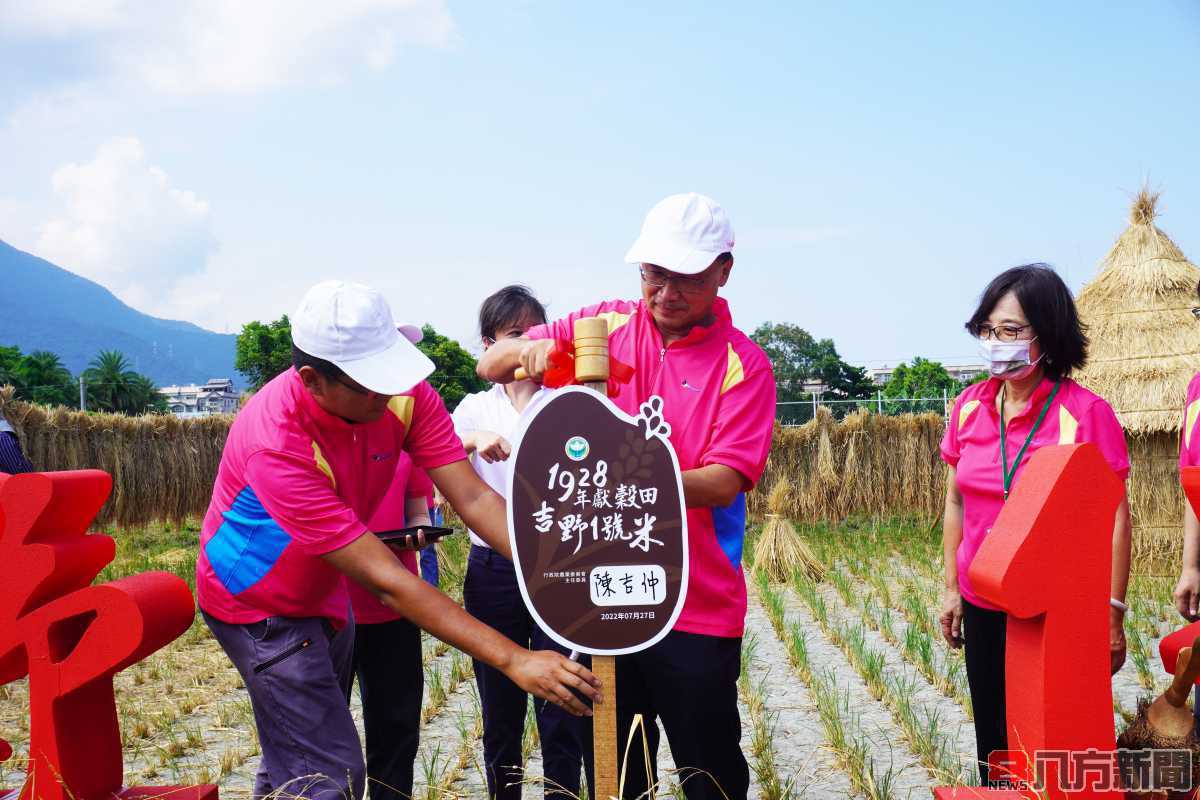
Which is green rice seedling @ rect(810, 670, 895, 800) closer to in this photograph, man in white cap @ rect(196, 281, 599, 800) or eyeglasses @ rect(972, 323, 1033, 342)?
eyeglasses @ rect(972, 323, 1033, 342)

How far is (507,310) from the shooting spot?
3.44m

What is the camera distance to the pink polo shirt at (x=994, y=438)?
2521 mm

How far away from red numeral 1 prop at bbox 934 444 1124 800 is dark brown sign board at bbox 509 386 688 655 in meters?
0.61

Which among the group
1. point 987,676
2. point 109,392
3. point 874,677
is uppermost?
point 109,392

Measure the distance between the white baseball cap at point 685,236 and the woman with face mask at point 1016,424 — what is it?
0.99 metres

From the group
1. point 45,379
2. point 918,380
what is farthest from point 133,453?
point 918,380

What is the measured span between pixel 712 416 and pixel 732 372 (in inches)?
4.6

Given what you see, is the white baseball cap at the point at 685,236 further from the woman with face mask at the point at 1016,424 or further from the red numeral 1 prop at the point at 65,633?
the red numeral 1 prop at the point at 65,633

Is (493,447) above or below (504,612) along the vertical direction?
above

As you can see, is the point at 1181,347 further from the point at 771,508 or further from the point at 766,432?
the point at 766,432

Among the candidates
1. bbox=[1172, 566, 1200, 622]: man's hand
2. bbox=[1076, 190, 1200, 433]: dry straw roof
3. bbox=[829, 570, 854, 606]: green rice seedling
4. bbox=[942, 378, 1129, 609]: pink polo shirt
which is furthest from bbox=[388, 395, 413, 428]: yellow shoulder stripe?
bbox=[1076, 190, 1200, 433]: dry straw roof

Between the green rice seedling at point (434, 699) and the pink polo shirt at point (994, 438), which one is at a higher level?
the pink polo shirt at point (994, 438)

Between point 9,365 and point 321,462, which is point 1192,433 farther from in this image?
point 9,365

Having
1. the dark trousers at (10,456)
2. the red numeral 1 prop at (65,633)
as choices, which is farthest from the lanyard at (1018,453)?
the dark trousers at (10,456)
